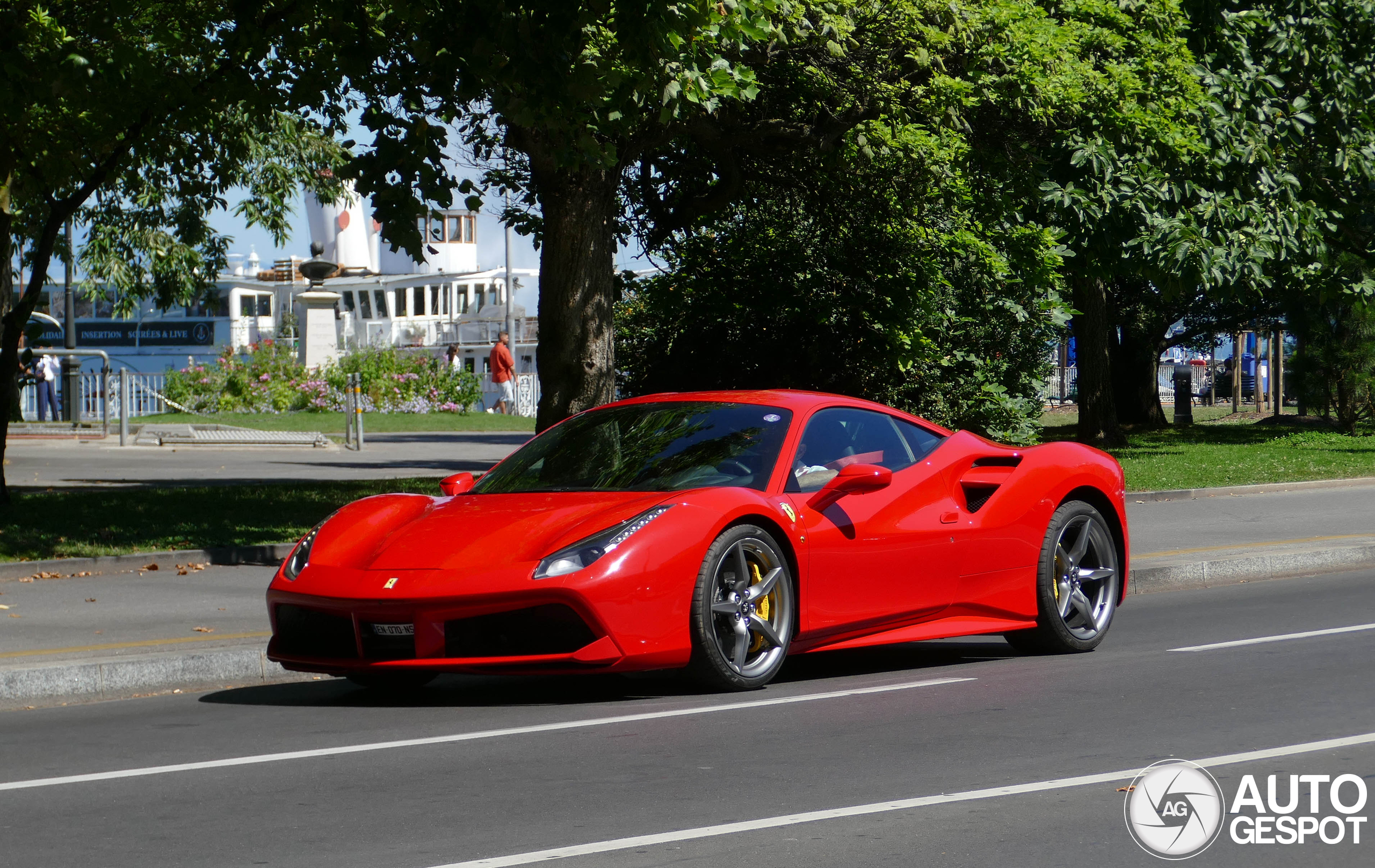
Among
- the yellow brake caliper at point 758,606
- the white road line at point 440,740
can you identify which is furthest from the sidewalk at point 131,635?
the yellow brake caliper at point 758,606

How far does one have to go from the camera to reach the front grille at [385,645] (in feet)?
21.4

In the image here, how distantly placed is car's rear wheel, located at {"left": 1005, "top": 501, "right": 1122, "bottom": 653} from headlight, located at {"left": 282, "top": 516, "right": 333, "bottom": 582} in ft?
11.4

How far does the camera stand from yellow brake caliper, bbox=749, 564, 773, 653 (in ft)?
22.6

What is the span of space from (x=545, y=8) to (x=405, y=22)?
2123 mm

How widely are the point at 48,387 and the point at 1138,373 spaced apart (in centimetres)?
2617

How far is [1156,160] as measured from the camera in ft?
63.4

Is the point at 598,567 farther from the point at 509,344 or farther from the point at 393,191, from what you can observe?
the point at 509,344

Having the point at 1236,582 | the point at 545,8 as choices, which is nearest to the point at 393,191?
the point at 545,8

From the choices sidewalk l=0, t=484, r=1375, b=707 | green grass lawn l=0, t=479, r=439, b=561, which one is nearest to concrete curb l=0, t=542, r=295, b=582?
sidewalk l=0, t=484, r=1375, b=707

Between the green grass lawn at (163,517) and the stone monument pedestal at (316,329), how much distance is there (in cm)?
2410

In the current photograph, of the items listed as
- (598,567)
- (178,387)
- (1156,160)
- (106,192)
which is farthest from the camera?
(178,387)

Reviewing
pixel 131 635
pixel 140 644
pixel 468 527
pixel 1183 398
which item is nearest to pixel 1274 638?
pixel 468 527

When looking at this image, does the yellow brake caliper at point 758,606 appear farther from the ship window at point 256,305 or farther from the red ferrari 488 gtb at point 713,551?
the ship window at point 256,305

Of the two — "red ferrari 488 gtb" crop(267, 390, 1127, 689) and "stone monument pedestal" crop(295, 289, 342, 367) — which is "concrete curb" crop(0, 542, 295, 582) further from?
"stone monument pedestal" crop(295, 289, 342, 367)
